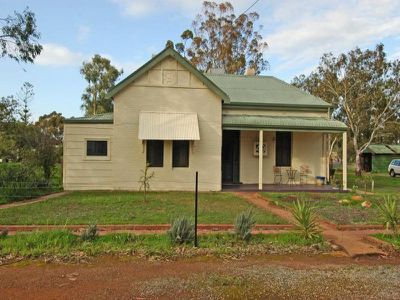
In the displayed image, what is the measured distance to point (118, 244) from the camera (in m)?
7.48

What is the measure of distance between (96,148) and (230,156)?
6.18 meters

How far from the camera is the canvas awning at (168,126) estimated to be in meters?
16.4

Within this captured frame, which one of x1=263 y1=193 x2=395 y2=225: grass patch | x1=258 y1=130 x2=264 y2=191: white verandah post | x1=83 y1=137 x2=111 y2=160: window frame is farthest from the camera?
x1=258 y1=130 x2=264 y2=191: white verandah post

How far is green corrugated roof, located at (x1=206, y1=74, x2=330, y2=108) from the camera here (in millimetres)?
19312

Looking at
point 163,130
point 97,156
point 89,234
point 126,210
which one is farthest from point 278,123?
point 89,234

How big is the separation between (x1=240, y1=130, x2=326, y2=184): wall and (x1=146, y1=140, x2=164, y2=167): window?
13.1 feet

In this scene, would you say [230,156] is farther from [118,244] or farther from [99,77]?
[99,77]

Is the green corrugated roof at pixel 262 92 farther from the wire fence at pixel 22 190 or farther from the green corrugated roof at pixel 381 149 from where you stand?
the green corrugated roof at pixel 381 149

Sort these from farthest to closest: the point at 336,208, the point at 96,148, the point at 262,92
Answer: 1. the point at 262,92
2. the point at 96,148
3. the point at 336,208

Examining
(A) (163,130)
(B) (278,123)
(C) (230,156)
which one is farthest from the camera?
(C) (230,156)

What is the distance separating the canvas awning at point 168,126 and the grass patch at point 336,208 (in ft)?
13.2

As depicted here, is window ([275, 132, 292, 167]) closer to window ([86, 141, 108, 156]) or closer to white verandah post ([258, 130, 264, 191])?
white verandah post ([258, 130, 264, 191])

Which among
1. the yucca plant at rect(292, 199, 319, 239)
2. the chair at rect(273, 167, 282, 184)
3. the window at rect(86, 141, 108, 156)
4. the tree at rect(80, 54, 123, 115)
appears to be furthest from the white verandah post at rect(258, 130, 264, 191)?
the tree at rect(80, 54, 123, 115)

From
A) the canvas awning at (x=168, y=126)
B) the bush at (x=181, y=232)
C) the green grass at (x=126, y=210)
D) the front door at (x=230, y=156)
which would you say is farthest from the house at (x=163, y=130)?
the bush at (x=181, y=232)
